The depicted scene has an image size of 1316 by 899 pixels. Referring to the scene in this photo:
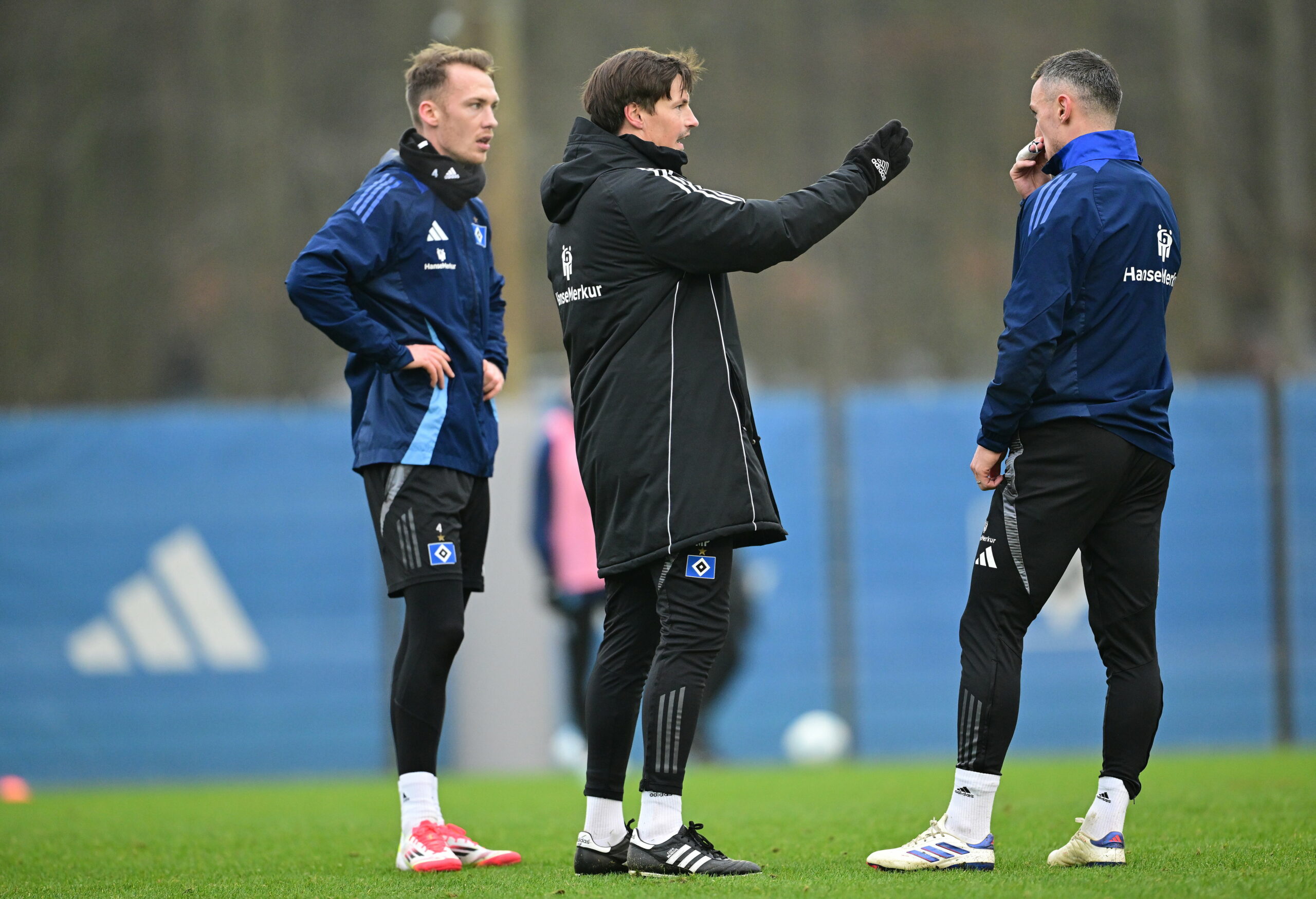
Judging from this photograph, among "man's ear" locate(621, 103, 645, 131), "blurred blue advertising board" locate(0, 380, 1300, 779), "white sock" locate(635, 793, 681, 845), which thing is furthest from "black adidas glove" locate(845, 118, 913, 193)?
"blurred blue advertising board" locate(0, 380, 1300, 779)

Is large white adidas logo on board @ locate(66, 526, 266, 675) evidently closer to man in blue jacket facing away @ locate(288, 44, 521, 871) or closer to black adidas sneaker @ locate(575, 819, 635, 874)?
man in blue jacket facing away @ locate(288, 44, 521, 871)

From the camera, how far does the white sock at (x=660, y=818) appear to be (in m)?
4.05

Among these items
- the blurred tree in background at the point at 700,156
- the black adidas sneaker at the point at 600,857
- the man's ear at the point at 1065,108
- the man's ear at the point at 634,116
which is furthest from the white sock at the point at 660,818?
A: the blurred tree in background at the point at 700,156

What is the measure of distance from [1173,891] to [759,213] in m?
2.00

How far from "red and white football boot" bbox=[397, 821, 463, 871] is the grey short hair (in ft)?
9.36

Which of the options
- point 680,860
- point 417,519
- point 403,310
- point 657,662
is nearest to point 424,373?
point 403,310

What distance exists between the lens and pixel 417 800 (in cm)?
457

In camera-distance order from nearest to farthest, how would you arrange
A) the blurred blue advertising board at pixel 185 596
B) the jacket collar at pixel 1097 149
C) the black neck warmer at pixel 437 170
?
1. the jacket collar at pixel 1097 149
2. the black neck warmer at pixel 437 170
3. the blurred blue advertising board at pixel 185 596

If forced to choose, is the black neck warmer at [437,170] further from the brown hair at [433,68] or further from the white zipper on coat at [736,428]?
the white zipper on coat at [736,428]

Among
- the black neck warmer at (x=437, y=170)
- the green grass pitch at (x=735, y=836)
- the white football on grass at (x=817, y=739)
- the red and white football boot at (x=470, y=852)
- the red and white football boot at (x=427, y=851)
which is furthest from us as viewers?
the white football on grass at (x=817, y=739)

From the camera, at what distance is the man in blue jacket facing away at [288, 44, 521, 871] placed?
4.64 meters

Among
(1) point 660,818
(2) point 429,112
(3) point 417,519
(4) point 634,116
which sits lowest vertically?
(1) point 660,818

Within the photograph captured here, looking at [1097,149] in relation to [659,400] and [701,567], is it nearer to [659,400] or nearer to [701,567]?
[659,400]

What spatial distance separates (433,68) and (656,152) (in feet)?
3.68
